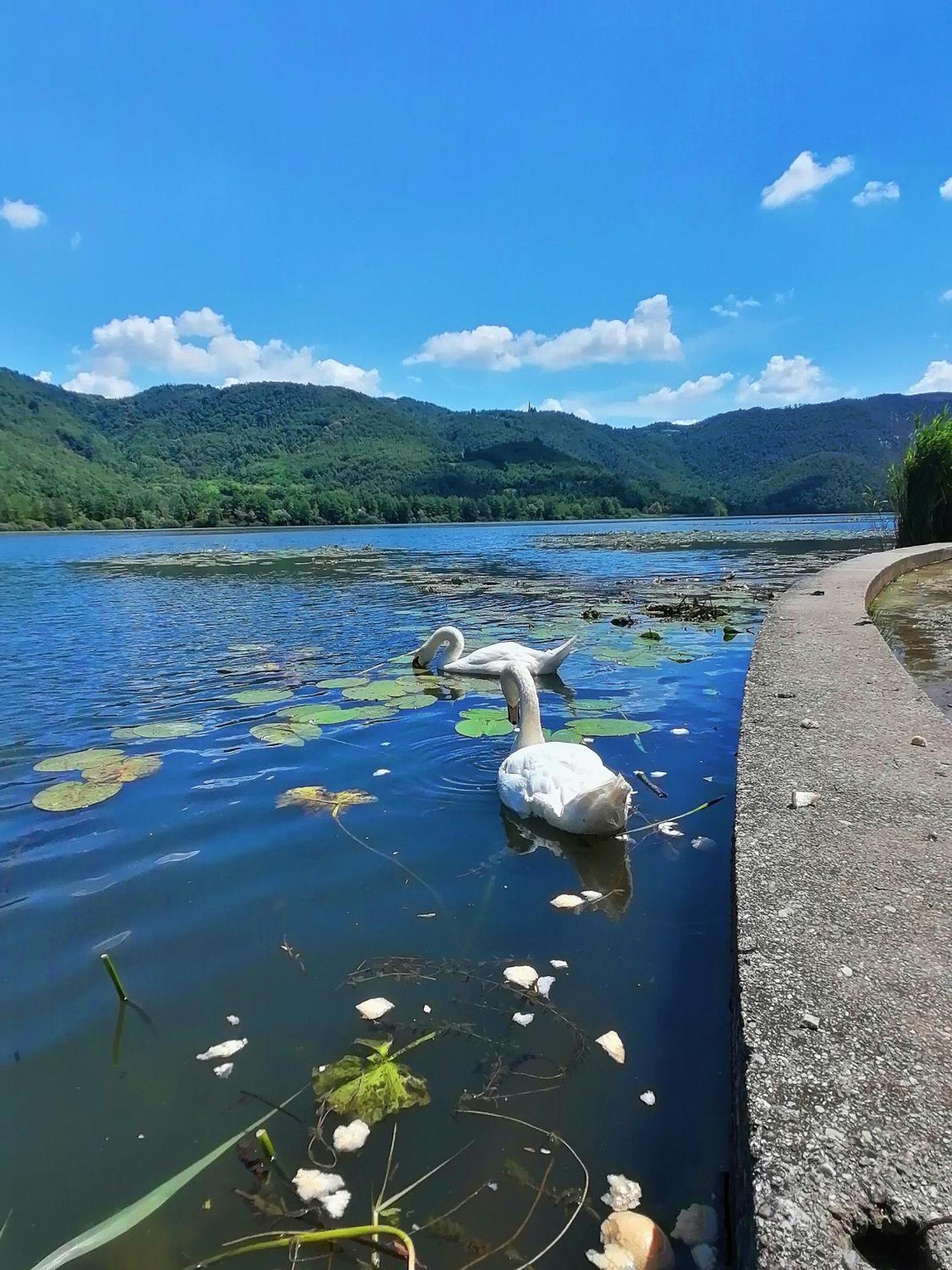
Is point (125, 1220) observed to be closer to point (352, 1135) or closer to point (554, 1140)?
Answer: point (352, 1135)

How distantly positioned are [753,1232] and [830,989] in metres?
0.86

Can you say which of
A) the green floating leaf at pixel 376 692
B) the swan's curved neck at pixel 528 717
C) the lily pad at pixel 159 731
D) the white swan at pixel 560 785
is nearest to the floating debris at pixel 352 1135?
the white swan at pixel 560 785

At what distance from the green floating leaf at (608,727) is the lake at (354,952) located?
3 cm

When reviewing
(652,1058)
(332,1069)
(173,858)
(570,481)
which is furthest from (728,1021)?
(570,481)

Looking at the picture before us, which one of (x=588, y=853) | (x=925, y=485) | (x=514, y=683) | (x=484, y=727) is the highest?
(x=925, y=485)

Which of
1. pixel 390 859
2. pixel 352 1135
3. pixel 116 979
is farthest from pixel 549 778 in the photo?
pixel 116 979

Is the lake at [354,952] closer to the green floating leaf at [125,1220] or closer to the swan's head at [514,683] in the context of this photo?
the green floating leaf at [125,1220]

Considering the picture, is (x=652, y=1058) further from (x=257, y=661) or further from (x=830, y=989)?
(x=257, y=661)

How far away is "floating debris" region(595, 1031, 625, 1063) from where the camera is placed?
8.29ft

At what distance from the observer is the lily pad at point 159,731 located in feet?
21.1

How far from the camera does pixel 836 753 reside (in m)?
4.09

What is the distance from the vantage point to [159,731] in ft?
21.5

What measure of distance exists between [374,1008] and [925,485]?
20.9m

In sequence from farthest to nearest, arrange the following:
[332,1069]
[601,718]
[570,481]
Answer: [570,481] → [601,718] → [332,1069]
